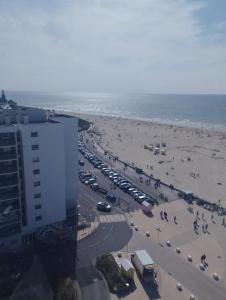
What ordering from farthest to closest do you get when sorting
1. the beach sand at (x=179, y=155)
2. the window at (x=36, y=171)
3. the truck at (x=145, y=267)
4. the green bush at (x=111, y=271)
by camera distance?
the beach sand at (x=179, y=155), the window at (x=36, y=171), the truck at (x=145, y=267), the green bush at (x=111, y=271)

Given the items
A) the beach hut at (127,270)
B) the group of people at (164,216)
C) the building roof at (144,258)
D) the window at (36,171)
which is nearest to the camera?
the beach hut at (127,270)

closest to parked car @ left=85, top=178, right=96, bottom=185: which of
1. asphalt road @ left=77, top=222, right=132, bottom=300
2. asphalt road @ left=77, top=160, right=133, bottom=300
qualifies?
asphalt road @ left=77, top=160, right=133, bottom=300

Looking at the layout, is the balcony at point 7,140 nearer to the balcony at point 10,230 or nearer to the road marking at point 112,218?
the balcony at point 10,230

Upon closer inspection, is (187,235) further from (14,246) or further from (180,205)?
→ (14,246)

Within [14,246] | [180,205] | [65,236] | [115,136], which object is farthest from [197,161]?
[14,246]

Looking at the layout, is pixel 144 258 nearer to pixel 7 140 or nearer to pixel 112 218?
pixel 112 218

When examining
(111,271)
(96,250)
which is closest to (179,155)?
(96,250)

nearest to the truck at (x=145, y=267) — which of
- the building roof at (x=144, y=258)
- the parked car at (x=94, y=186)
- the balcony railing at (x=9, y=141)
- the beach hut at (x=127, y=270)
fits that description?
the building roof at (x=144, y=258)
